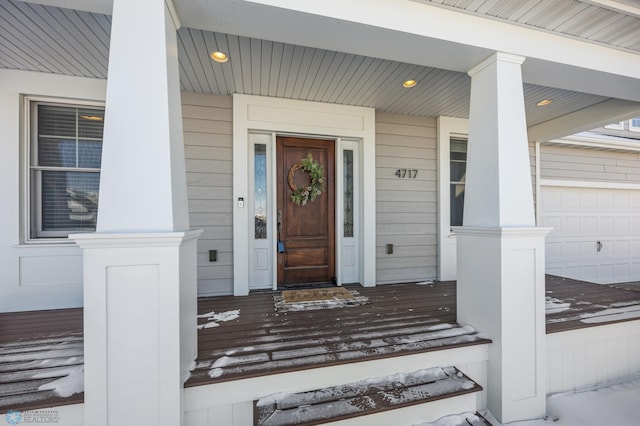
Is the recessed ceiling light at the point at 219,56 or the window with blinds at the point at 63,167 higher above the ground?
the recessed ceiling light at the point at 219,56

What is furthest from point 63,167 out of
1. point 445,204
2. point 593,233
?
point 593,233

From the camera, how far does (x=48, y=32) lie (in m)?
2.14

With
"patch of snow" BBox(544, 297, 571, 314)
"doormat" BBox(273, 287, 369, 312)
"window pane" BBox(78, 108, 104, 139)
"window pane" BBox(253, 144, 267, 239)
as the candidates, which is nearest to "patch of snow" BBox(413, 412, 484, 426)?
"doormat" BBox(273, 287, 369, 312)

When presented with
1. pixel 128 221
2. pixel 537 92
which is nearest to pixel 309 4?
pixel 128 221

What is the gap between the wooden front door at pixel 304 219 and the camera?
3504 millimetres

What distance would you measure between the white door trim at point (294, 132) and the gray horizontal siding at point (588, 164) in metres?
3.51

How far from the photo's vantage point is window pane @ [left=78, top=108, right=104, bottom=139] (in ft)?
9.66

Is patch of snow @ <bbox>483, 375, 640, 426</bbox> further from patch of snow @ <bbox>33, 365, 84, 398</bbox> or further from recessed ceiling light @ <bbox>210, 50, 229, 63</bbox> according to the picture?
recessed ceiling light @ <bbox>210, 50, 229, 63</bbox>

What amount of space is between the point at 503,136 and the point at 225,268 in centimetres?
307

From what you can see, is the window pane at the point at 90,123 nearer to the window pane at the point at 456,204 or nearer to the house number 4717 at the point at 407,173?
the house number 4717 at the point at 407,173

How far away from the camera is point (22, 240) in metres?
2.72

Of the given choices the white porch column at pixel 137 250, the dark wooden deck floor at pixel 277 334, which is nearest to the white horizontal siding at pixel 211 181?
the dark wooden deck floor at pixel 277 334

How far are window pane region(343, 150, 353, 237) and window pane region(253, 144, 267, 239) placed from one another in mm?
1098

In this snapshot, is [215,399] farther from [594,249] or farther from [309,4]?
[594,249]
